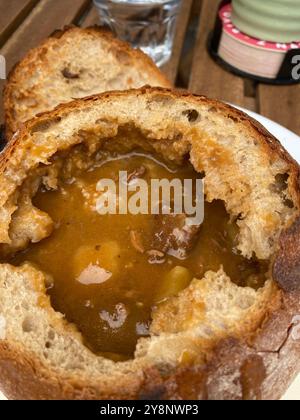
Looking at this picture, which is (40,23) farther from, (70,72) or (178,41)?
(70,72)

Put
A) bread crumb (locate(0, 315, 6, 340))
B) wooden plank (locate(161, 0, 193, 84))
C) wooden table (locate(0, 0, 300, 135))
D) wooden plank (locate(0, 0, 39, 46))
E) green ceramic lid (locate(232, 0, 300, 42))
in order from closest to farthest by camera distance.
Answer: bread crumb (locate(0, 315, 6, 340)), green ceramic lid (locate(232, 0, 300, 42)), wooden table (locate(0, 0, 300, 135)), wooden plank (locate(161, 0, 193, 84)), wooden plank (locate(0, 0, 39, 46))

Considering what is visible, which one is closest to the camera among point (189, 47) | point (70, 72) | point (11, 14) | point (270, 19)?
point (70, 72)

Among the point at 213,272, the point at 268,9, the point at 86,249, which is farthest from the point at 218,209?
the point at 268,9

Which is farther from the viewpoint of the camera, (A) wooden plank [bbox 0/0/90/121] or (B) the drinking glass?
(A) wooden plank [bbox 0/0/90/121]

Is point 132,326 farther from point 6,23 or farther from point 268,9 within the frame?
point 6,23

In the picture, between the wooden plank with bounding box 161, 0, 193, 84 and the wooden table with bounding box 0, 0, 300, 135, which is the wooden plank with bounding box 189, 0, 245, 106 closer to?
the wooden table with bounding box 0, 0, 300, 135

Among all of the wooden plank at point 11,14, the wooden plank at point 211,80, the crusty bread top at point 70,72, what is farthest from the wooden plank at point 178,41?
the wooden plank at point 11,14

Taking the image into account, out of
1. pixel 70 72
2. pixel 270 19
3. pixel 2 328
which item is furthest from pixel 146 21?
pixel 2 328

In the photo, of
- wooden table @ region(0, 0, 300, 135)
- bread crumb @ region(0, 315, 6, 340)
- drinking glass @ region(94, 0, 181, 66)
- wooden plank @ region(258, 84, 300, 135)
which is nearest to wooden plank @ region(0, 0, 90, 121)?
wooden table @ region(0, 0, 300, 135)
